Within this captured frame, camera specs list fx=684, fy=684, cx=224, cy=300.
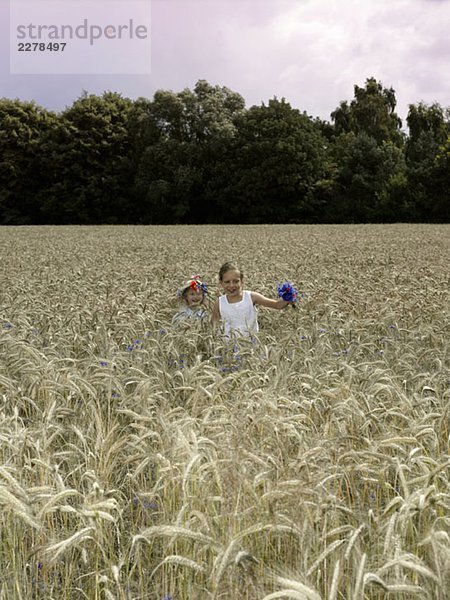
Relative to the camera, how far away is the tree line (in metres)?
60.6

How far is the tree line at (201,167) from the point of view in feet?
199

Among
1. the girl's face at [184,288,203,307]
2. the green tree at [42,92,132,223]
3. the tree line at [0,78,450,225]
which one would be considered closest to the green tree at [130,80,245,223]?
the tree line at [0,78,450,225]

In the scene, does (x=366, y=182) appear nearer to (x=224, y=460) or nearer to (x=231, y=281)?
(x=231, y=281)

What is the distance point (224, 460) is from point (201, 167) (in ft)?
199

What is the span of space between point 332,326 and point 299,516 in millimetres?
4037

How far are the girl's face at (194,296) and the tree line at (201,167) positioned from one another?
5289 centimetres

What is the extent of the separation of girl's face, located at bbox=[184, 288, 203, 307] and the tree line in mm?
52895

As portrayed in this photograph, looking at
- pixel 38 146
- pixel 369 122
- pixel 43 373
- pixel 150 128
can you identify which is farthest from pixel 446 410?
pixel 369 122

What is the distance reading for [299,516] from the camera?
2896 mm

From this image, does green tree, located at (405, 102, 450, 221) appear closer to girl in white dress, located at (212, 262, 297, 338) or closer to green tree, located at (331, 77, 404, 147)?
green tree, located at (331, 77, 404, 147)

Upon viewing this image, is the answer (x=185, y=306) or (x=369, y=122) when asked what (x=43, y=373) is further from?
(x=369, y=122)

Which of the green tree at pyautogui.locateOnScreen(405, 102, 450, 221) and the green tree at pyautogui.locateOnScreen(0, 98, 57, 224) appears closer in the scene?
the green tree at pyautogui.locateOnScreen(405, 102, 450, 221)

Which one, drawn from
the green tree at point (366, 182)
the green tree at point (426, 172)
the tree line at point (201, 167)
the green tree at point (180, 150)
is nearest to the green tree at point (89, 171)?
the tree line at point (201, 167)

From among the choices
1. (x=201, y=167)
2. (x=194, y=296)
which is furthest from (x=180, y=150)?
(x=194, y=296)
